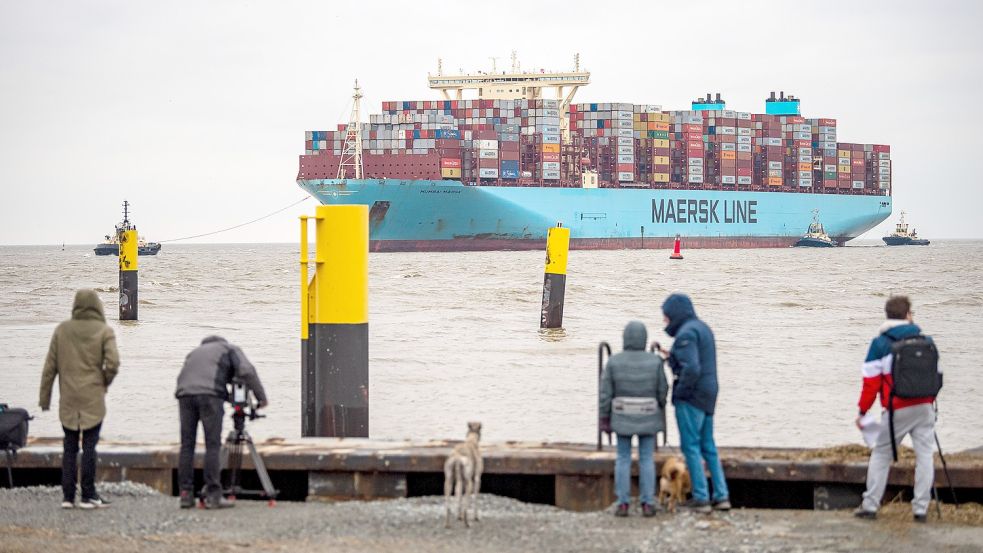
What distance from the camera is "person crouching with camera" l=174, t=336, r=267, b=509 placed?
704 cm

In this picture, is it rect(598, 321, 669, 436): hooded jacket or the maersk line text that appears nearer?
rect(598, 321, 669, 436): hooded jacket

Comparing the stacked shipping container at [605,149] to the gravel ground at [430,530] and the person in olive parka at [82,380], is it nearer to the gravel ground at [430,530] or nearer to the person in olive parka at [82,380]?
the person in olive parka at [82,380]

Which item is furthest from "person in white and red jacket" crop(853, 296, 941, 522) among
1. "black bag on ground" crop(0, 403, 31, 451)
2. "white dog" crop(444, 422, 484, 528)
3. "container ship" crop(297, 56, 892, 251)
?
"container ship" crop(297, 56, 892, 251)

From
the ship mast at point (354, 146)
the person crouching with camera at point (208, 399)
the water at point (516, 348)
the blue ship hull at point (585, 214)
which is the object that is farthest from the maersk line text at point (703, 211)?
the person crouching with camera at point (208, 399)

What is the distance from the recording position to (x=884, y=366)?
6.81m

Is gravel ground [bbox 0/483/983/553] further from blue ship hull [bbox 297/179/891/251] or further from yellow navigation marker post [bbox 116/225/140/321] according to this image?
blue ship hull [bbox 297/179/891/251]

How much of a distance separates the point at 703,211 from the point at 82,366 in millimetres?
86975

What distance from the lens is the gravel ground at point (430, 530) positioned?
248 inches

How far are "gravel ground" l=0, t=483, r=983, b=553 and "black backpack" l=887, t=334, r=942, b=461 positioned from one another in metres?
0.61

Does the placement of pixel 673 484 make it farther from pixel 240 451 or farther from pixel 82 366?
pixel 82 366


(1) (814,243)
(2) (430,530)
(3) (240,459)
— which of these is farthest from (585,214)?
(2) (430,530)

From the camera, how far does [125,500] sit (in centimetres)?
742

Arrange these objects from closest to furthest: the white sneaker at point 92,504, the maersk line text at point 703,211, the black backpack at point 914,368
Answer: the black backpack at point 914,368 → the white sneaker at point 92,504 → the maersk line text at point 703,211

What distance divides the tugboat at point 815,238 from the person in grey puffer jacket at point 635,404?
9718 cm
